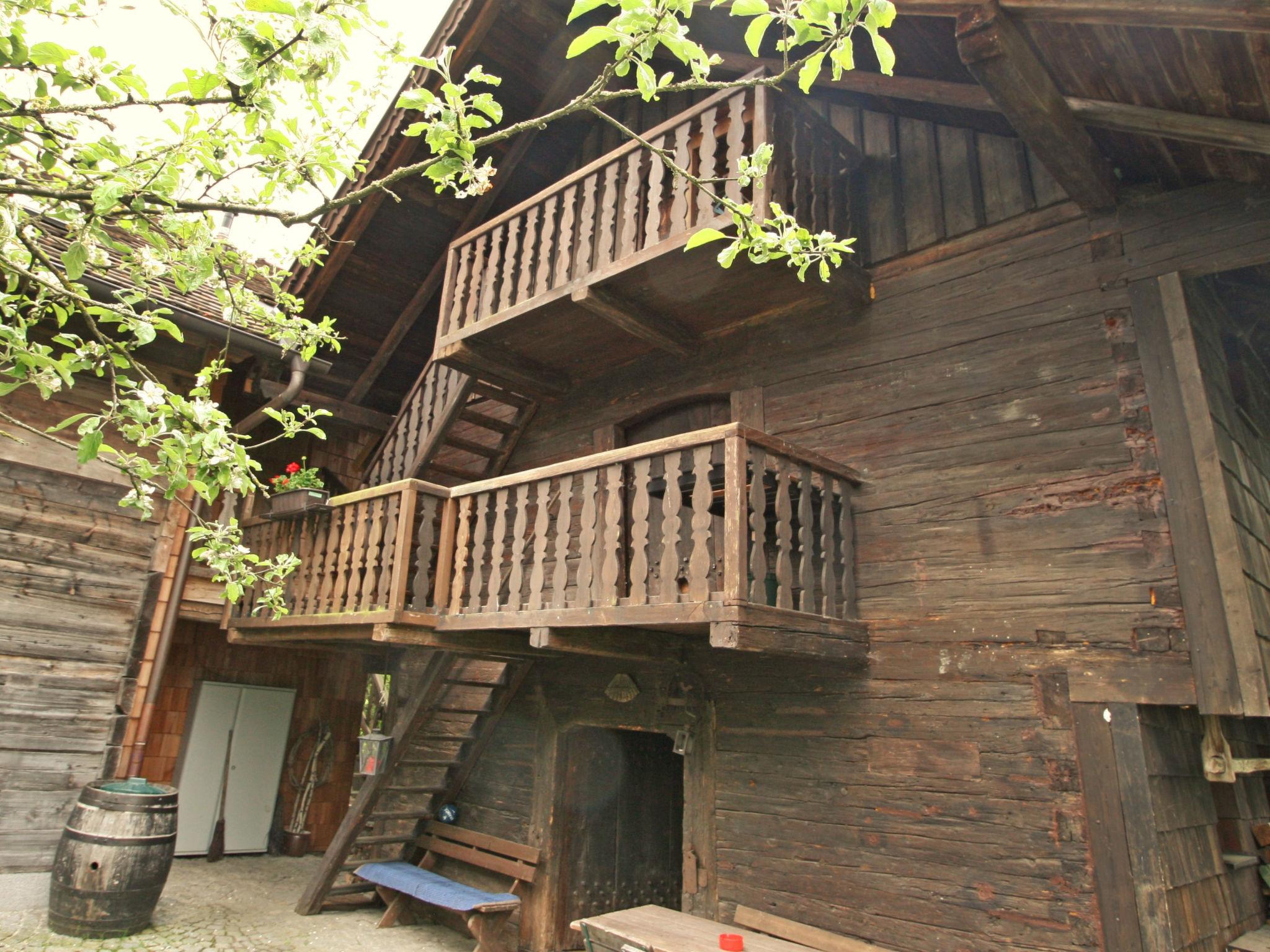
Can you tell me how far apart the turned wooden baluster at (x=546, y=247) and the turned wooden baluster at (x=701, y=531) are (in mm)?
2649

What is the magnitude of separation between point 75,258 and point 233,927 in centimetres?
622

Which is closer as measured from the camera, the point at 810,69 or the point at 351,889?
the point at 810,69

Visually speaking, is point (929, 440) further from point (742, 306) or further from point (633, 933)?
point (633, 933)

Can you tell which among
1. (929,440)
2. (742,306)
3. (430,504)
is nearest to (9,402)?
(430,504)

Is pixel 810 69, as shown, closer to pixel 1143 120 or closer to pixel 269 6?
pixel 269 6

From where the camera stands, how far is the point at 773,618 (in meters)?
4.63

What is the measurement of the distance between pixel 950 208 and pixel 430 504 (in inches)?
177

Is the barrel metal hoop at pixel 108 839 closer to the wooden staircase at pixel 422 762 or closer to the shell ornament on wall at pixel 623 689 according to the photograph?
the wooden staircase at pixel 422 762

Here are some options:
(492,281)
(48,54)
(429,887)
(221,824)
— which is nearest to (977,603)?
(492,281)

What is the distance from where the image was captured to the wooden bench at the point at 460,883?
6520mm

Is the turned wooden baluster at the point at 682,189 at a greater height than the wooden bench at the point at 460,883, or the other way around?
the turned wooden baluster at the point at 682,189

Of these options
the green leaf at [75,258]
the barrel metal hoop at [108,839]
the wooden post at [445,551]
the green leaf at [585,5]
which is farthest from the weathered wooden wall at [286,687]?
the green leaf at [585,5]

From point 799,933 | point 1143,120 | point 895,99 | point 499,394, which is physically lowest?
point 799,933

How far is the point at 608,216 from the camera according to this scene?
6.41 meters
